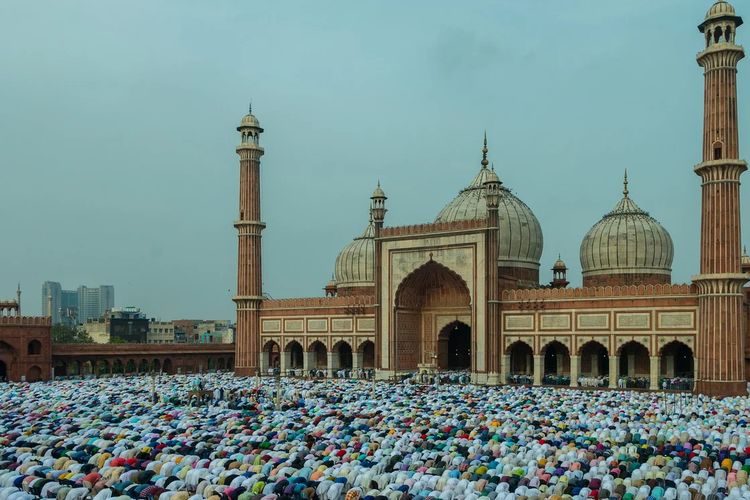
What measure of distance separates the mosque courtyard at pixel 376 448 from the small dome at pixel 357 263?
19.7m

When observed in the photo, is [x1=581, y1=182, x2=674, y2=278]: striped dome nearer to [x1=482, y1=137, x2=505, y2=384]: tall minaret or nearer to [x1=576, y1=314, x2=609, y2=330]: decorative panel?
[x1=576, y1=314, x2=609, y2=330]: decorative panel

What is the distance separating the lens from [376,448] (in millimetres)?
16062

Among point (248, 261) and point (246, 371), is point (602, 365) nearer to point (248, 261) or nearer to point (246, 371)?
point (246, 371)

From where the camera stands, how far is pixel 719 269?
2869 centimetres

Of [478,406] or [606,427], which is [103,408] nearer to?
[478,406]

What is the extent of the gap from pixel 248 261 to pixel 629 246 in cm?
1964

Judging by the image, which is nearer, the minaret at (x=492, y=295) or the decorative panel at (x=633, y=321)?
the decorative panel at (x=633, y=321)

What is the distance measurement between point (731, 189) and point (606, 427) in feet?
47.0

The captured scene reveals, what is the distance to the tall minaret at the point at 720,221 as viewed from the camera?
28234mm

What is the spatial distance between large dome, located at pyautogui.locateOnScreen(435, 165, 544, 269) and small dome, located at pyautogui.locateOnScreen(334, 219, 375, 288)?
19.4 ft

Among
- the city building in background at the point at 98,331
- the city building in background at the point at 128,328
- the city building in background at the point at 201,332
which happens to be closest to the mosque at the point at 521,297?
the city building in background at the point at 128,328

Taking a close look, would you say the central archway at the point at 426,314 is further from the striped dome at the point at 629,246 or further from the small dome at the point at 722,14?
the small dome at the point at 722,14

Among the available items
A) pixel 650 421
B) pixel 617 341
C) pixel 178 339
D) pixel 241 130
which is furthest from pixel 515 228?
pixel 178 339

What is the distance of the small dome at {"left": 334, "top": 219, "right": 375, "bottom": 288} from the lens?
150 feet
